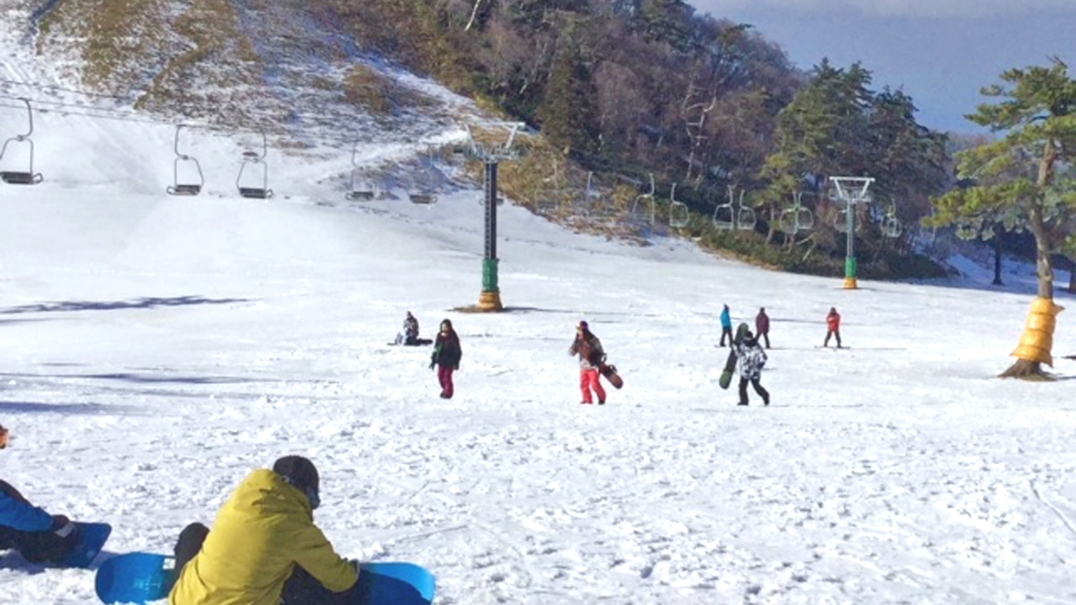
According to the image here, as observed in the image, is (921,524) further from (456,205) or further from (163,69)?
(163,69)

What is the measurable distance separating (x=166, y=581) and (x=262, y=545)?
170 centimetres

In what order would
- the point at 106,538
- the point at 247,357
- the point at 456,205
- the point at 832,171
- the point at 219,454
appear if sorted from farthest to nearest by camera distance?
the point at 832,171, the point at 456,205, the point at 247,357, the point at 219,454, the point at 106,538

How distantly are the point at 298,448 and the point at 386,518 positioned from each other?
325cm

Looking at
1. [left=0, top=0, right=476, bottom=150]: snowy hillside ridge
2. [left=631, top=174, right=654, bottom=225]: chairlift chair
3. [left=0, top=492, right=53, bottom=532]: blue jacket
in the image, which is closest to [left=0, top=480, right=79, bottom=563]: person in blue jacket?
[left=0, top=492, right=53, bottom=532]: blue jacket

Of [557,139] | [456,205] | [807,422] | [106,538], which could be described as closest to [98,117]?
[456,205]

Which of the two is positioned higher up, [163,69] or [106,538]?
[163,69]

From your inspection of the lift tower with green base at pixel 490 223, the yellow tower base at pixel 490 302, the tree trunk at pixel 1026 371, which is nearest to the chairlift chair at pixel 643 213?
the lift tower with green base at pixel 490 223

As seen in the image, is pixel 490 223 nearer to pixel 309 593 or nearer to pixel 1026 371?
pixel 1026 371

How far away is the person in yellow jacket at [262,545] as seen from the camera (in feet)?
15.9

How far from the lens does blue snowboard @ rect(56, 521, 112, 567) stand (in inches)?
280

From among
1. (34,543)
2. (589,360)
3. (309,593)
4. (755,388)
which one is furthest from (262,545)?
(755,388)

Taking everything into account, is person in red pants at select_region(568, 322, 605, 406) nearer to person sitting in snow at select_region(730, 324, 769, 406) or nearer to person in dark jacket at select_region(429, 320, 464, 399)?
person in dark jacket at select_region(429, 320, 464, 399)

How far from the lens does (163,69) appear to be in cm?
7381

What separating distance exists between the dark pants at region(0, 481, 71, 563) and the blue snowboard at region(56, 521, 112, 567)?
9 cm
